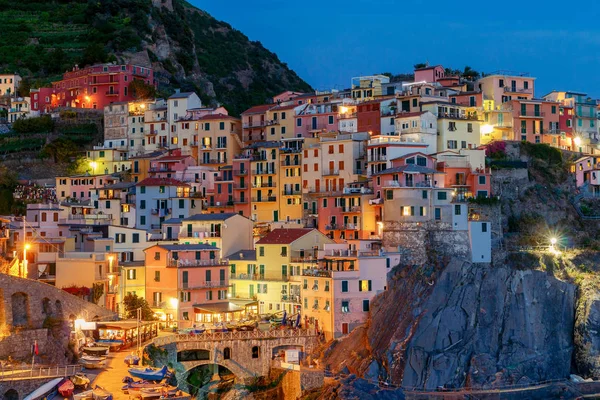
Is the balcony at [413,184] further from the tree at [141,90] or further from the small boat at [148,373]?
the tree at [141,90]

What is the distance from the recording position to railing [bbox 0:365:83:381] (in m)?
47.6

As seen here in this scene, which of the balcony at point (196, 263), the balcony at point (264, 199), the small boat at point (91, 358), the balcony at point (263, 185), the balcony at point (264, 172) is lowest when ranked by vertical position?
the small boat at point (91, 358)

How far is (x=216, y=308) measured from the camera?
6212 centimetres

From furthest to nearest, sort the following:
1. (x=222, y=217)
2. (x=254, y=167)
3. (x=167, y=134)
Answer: (x=167, y=134) < (x=254, y=167) < (x=222, y=217)

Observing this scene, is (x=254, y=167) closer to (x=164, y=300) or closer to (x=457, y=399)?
(x=164, y=300)

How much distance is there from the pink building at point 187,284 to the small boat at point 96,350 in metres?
7.58

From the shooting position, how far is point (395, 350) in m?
58.7

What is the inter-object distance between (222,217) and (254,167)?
373 inches

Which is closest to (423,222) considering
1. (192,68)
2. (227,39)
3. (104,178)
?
(104,178)

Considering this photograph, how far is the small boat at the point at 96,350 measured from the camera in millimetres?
54469

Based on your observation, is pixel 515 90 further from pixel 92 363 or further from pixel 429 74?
pixel 92 363

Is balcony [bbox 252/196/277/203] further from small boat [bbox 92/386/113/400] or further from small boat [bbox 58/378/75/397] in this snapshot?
small boat [bbox 58/378/75/397]

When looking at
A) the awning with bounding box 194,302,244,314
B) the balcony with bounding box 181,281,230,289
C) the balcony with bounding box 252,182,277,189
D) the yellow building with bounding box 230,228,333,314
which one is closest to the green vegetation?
the balcony with bounding box 252,182,277,189

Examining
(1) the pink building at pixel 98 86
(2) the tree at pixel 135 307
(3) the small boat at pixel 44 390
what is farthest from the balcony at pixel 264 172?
(3) the small boat at pixel 44 390
